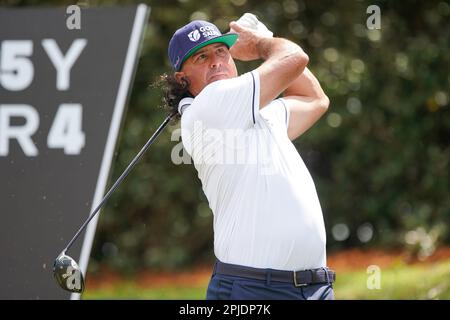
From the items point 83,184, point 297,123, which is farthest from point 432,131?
point 297,123

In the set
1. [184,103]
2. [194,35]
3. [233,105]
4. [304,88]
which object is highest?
[194,35]

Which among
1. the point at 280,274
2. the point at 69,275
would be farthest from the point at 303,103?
the point at 69,275

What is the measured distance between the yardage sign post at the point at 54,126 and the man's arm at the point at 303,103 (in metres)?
1.42

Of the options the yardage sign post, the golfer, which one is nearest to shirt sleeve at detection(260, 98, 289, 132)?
the golfer

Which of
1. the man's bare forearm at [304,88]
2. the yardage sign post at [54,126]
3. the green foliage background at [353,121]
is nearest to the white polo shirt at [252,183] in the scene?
the man's bare forearm at [304,88]

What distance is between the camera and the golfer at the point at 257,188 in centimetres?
329

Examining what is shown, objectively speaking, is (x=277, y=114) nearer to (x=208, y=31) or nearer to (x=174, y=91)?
(x=208, y=31)

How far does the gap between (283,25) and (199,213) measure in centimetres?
186

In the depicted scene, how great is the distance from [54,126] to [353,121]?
3.59 m

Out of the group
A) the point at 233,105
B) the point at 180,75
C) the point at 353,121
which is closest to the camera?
the point at 233,105

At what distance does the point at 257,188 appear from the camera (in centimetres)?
332

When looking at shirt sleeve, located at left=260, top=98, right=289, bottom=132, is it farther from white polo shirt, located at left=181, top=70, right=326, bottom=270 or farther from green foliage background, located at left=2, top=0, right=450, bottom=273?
green foliage background, located at left=2, top=0, right=450, bottom=273

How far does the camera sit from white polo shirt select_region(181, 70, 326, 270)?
3295mm

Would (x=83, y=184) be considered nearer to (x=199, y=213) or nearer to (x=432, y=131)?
(x=199, y=213)
